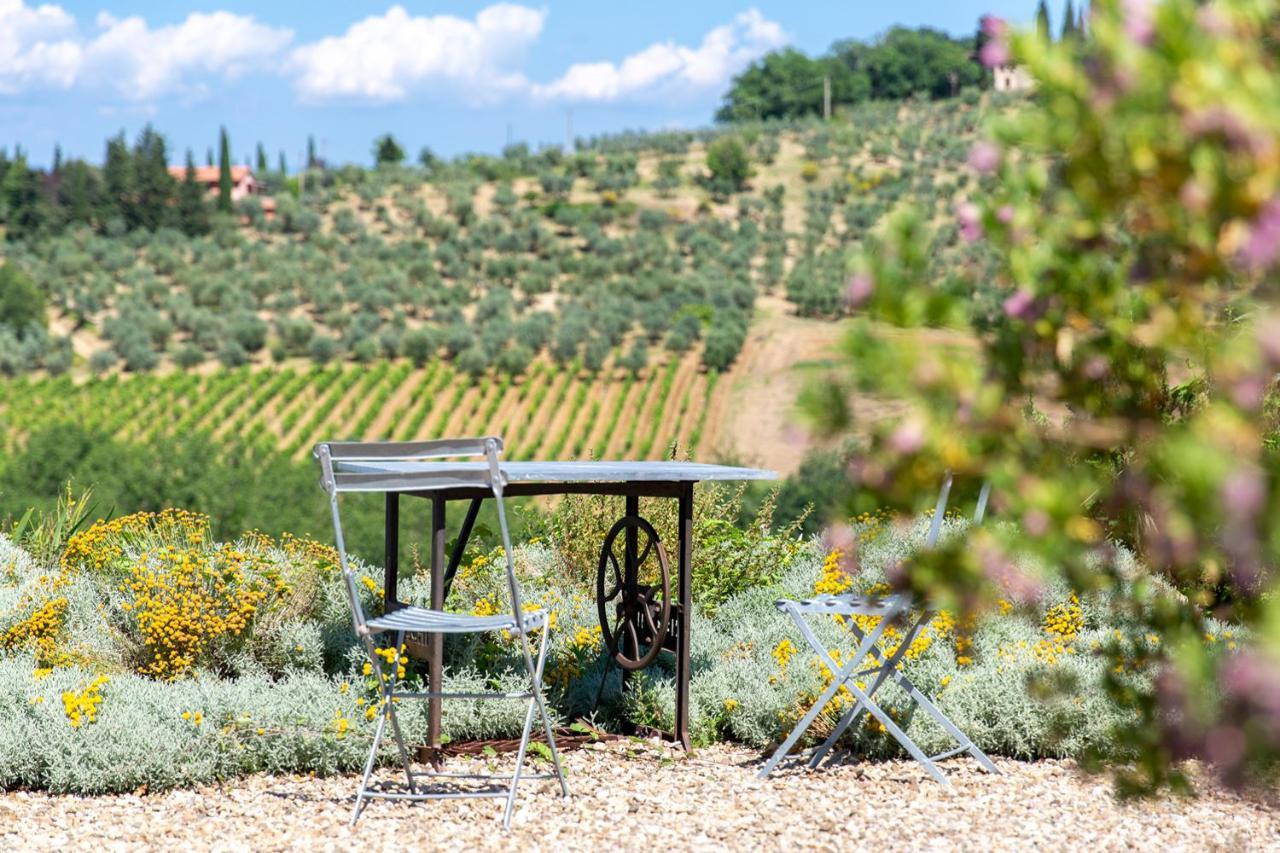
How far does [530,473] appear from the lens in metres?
3.88

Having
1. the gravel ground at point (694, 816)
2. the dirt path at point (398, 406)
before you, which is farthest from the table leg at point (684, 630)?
the dirt path at point (398, 406)

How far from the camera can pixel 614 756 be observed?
177 inches

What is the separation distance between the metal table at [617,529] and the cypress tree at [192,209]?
53.1 meters

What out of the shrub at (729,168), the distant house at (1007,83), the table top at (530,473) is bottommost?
the table top at (530,473)

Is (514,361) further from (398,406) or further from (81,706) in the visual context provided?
(81,706)

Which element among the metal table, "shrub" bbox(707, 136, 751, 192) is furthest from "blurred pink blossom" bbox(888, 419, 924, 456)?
"shrub" bbox(707, 136, 751, 192)

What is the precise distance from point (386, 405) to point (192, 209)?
25.9 meters

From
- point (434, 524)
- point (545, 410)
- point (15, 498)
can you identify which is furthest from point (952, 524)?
point (545, 410)

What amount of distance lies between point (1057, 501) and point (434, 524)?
3159 mm

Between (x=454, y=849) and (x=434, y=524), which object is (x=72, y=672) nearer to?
(x=434, y=524)

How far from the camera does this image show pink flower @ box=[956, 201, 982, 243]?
1428 mm

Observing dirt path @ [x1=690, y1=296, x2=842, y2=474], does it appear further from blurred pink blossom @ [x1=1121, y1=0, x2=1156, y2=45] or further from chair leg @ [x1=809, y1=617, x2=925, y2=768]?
blurred pink blossom @ [x1=1121, y1=0, x2=1156, y2=45]

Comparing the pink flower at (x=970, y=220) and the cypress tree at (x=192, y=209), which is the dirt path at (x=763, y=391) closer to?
the pink flower at (x=970, y=220)

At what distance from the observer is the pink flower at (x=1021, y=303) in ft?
4.60
